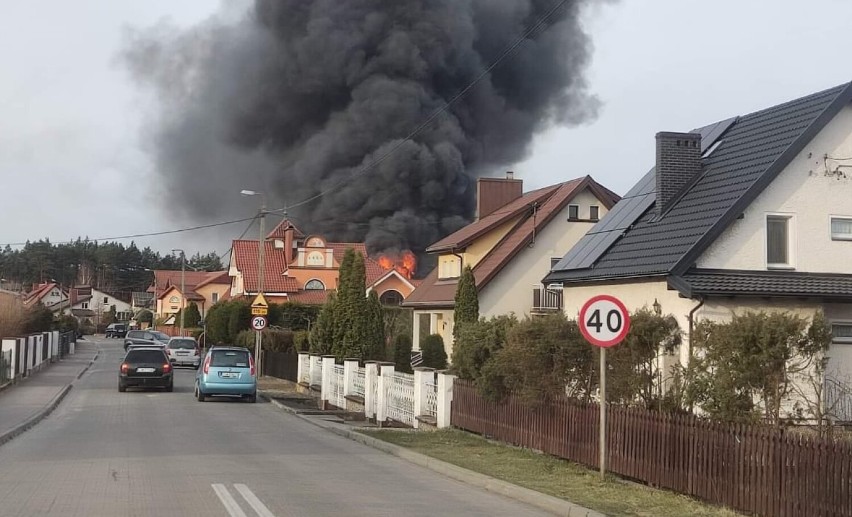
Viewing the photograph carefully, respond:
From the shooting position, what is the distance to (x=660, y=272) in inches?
677

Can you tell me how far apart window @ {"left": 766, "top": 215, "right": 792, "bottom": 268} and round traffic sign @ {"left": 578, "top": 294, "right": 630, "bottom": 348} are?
26.5 feet

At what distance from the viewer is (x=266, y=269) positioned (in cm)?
6856

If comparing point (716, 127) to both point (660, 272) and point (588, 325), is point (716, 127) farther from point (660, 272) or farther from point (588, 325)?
point (588, 325)

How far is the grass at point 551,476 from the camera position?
973cm

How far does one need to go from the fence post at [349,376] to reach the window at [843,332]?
37.2ft

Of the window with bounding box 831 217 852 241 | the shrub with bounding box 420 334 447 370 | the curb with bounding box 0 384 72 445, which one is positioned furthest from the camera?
the shrub with bounding box 420 334 447 370

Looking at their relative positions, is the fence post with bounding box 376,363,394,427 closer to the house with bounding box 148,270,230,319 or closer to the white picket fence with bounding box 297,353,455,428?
the white picket fence with bounding box 297,353,455,428

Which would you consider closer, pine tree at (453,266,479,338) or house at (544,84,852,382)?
house at (544,84,852,382)

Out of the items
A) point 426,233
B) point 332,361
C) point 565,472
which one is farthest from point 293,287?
point 565,472

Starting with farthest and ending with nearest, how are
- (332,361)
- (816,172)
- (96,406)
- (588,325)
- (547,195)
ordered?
(547,195), (332,361), (96,406), (816,172), (588,325)

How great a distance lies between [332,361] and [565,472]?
1515 centimetres

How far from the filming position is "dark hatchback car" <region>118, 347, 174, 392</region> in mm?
28706

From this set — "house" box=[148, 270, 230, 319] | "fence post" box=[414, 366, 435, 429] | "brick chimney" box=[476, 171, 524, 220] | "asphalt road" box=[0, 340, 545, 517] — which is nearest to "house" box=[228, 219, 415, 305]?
"house" box=[148, 270, 230, 319]

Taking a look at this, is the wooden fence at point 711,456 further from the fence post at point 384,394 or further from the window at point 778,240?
the window at point 778,240
